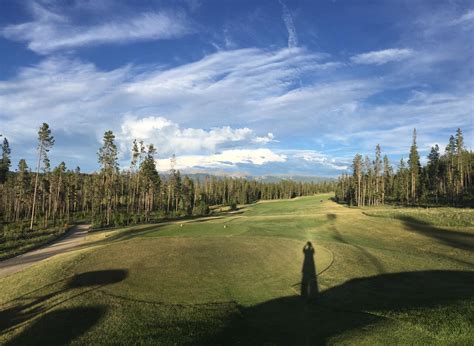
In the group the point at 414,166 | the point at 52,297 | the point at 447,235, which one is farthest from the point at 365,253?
the point at 414,166

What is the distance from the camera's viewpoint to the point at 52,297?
51.3ft

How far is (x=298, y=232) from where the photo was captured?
1455 inches

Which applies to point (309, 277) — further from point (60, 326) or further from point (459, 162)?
point (459, 162)

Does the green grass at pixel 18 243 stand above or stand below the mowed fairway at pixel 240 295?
below

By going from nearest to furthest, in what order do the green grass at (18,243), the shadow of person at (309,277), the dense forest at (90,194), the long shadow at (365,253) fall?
the shadow of person at (309,277) → the long shadow at (365,253) → the green grass at (18,243) → the dense forest at (90,194)

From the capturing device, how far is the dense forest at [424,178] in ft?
329

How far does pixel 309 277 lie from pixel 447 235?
24764 mm

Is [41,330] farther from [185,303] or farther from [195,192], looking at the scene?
[195,192]

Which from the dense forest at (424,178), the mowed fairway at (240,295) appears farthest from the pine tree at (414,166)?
the mowed fairway at (240,295)

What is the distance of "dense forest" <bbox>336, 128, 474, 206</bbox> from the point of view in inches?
3952

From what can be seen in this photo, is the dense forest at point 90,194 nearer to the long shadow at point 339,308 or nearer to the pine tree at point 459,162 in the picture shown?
the long shadow at point 339,308

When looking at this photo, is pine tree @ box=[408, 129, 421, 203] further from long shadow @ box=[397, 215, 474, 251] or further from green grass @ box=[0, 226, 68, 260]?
green grass @ box=[0, 226, 68, 260]

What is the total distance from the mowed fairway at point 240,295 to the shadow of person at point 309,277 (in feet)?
1.38

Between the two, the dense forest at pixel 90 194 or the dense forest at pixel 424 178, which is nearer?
the dense forest at pixel 90 194
